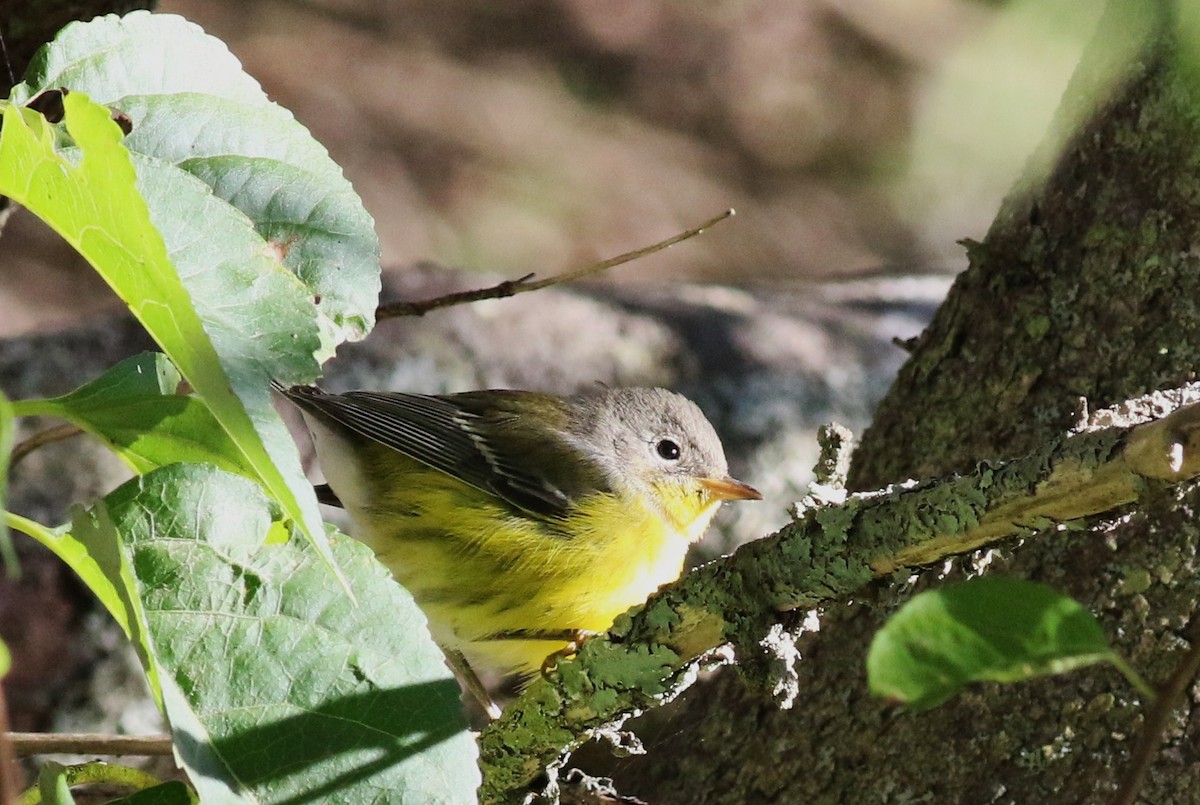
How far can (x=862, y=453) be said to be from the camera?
3.27 m

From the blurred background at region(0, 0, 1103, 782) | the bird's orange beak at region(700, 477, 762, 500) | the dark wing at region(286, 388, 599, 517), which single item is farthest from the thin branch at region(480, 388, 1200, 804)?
the blurred background at region(0, 0, 1103, 782)

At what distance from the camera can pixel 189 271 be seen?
1399mm

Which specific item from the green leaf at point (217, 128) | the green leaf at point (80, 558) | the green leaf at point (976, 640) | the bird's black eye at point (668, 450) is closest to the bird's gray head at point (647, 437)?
the bird's black eye at point (668, 450)

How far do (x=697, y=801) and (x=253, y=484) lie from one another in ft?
5.20

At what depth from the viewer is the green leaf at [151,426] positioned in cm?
166

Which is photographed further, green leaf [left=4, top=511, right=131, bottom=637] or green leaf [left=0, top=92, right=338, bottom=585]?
green leaf [left=4, top=511, right=131, bottom=637]

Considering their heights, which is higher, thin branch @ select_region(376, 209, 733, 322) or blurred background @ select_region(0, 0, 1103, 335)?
blurred background @ select_region(0, 0, 1103, 335)

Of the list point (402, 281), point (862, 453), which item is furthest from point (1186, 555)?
point (402, 281)

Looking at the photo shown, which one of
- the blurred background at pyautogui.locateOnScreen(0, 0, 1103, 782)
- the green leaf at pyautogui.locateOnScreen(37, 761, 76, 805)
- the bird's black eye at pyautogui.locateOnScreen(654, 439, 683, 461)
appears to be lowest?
the green leaf at pyautogui.locateOnScreen(37, 761, 76, 805)

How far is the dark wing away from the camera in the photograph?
392 cm

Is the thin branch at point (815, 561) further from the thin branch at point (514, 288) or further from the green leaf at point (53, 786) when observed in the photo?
the green leaf at point (53, 786)

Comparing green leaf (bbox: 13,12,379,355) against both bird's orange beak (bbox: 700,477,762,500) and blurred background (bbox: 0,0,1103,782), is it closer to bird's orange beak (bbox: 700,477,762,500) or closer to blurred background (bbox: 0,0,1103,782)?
bird's orange beak (bbox: 700,477,762,500)

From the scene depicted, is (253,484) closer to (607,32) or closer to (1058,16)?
(1058,16)

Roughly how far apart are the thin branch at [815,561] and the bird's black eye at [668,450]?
178cm
